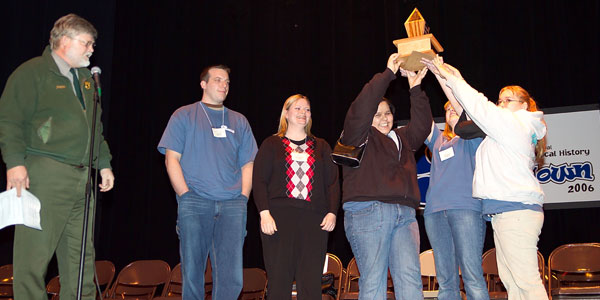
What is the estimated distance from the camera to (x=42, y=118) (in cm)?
292

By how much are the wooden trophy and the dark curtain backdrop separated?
2726 mm

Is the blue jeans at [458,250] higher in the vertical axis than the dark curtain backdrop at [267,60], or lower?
lower

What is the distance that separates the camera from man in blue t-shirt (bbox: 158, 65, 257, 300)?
11.8ft

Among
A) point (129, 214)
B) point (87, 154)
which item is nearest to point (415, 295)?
point (87, 154)

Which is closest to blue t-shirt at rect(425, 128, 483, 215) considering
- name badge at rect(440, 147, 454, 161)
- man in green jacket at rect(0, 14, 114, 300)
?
name badge at rect(440, 147, 454, 161)

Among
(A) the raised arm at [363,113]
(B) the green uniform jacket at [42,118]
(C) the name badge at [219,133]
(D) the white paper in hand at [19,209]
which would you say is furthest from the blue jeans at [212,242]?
(D) the white paper in hand at [19,209]

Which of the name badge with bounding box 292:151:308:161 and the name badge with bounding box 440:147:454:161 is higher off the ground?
the name badge with bounding box 440:147:454:161

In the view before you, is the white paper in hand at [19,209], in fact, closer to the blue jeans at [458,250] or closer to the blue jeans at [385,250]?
the blue jeans at [385,250]

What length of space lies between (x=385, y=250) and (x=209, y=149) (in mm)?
1400

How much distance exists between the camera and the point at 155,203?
741 cm

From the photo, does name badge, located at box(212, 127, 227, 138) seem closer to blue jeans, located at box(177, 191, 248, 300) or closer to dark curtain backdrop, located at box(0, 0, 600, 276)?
blue jeans, located at box(177, 191, 248, 300)

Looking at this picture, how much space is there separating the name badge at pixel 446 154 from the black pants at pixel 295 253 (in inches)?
43.1

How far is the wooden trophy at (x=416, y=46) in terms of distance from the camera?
3723 mm

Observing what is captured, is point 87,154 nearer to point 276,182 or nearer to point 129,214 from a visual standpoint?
point 276,182
